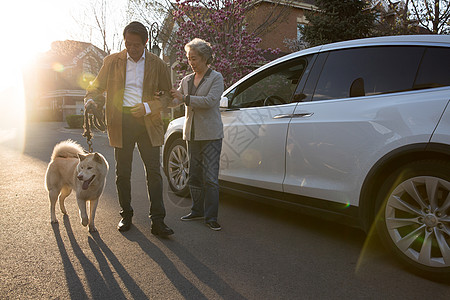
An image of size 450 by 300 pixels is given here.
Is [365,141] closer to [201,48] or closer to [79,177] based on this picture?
[201,48]

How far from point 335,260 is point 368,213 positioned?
0.52 meters

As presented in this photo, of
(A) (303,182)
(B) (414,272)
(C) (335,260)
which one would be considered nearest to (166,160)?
(A) (303,182)

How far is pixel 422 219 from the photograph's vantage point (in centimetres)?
291

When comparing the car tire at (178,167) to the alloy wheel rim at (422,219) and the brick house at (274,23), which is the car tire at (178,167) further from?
the brick house at (274,23)

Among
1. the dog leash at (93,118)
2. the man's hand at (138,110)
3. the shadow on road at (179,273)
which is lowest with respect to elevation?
the shadow on road at (179,273)

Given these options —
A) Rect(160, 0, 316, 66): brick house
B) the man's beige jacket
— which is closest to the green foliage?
Rect(160, 0, 316, 66): brick house

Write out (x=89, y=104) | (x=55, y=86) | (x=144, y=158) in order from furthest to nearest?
(x=55, y=86) < (x=144, y=158) < (x=89, y=104)

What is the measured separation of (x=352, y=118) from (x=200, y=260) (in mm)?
1822

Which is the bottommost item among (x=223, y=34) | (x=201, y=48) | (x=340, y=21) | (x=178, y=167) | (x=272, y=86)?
(x=178, y=167)

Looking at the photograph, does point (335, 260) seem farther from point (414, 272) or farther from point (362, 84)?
point (362, 84)

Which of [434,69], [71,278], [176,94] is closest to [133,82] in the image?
[176,94]

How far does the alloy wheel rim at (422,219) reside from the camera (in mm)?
2791

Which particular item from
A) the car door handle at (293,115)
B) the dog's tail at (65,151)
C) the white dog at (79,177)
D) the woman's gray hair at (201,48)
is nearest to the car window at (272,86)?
the car door handle at (293,115)

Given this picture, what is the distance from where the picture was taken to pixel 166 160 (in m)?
Answer: 5.73
